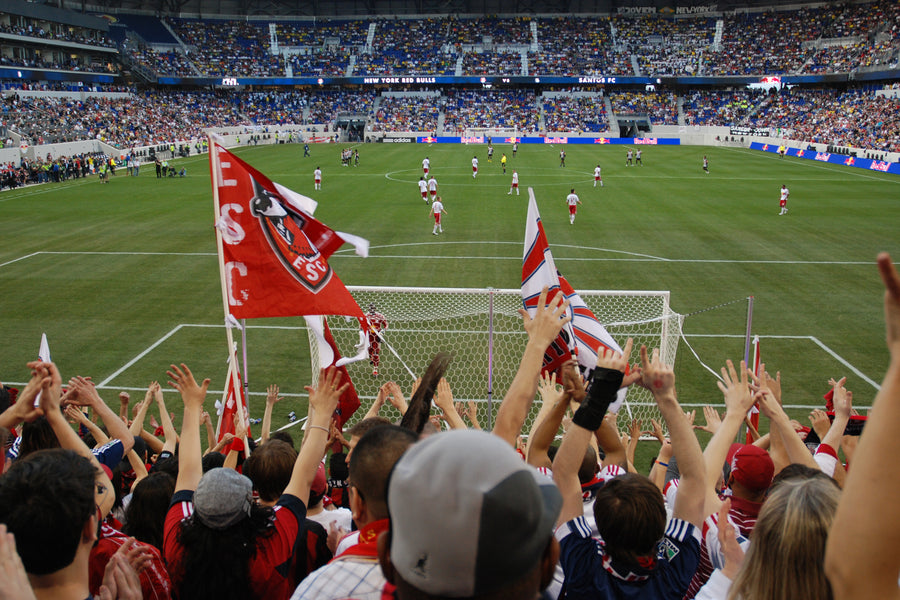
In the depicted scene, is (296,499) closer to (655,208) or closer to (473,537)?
(473,537)

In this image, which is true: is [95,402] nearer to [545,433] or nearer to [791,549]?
[545,433]

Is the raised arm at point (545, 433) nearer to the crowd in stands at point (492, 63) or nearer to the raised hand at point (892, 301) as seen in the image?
the raised hand at point (892, 301)

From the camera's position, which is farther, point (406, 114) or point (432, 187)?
point (406, 114)

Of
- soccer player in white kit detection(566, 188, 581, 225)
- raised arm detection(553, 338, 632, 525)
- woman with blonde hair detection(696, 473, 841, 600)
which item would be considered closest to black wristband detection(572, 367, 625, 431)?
raised arm detection(553, 338, 632, 525)

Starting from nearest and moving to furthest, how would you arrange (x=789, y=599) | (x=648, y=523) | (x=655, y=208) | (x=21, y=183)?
(x=789, y=599) → (x=648, y=523) → (x=655, y=208) → (x=21, y=183)

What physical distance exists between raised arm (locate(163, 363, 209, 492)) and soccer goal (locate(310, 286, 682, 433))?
7034mm

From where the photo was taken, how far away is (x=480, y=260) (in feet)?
72.4

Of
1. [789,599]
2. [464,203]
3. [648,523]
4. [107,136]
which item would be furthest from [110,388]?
[107,136]

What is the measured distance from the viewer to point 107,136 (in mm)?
55219

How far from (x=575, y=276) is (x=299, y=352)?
28.8 ft

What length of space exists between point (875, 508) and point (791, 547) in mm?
893

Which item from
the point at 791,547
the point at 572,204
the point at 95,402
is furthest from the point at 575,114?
the point at 791,547

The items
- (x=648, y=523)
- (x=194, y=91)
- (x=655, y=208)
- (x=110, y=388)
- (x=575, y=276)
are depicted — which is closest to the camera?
(x=648, y=523)

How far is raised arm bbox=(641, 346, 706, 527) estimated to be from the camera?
3.67 m
